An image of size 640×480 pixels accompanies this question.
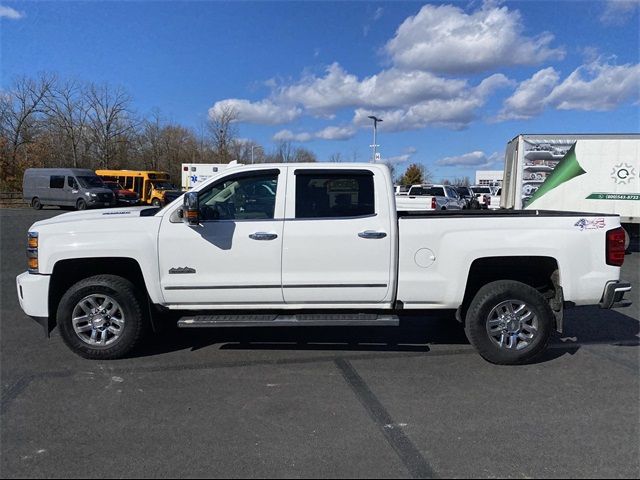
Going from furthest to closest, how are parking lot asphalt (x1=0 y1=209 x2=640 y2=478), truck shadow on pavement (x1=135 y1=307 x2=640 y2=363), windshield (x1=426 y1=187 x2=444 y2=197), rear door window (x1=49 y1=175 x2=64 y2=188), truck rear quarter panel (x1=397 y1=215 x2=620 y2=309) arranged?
rear door window (x1=49 y1=175 x2=64 y2=188) < windshield (x1=426 y1=187 x2=444 y2=197) < truck shadow on pavement (x1=135 y1=307 x2=640 y2=363) < truck rear quarter panel (x1=397 y1=215 x2=620 y2=309) < parking lot asphalt (x1=0 y1=209 x2=640 y2=478)

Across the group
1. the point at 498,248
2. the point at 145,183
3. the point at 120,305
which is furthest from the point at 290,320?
the point at 145,183

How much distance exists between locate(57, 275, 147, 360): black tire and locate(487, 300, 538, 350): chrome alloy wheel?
356 cm

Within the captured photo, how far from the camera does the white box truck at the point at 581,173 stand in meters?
13.0

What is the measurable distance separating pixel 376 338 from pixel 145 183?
120ft

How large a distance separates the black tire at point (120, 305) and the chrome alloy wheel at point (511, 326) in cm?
356

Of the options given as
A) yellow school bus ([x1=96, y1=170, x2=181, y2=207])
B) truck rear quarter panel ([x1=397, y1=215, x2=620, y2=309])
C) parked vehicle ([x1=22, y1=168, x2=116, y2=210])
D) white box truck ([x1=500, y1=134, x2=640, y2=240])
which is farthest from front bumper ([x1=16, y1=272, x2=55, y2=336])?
yellow school bus ([x1=96, y1=170, x2=181, y2=207])

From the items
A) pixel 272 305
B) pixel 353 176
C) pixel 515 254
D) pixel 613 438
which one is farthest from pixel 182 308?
pixel 613 438

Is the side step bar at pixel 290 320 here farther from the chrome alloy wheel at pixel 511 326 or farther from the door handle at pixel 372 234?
the chrome alloy wheel at pixel 511 326

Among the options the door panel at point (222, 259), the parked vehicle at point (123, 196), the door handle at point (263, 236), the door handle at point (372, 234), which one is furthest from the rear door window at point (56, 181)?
the door handle at point (372, 234)

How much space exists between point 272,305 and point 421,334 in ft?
6.91

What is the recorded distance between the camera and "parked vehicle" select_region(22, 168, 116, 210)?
3008 cm

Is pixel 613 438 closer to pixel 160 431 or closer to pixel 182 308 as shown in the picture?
pixel 160 431

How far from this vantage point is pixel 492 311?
15.9 feet

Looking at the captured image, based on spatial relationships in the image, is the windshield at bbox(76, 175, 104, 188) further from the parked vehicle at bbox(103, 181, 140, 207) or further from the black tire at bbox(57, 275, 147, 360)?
the black tire at bbox(57, 275, 147, 360)
